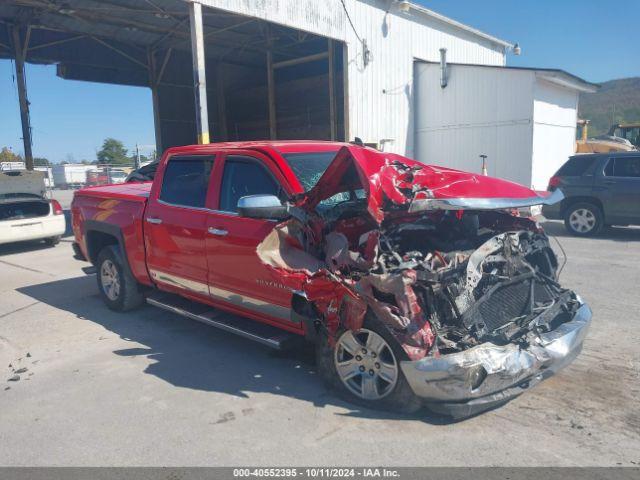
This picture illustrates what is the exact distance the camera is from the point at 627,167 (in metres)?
10.6

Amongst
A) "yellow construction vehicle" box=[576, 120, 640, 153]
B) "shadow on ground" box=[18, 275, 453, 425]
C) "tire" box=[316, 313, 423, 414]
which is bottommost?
"shadow on ground" box=[18, 275, 453, 425]

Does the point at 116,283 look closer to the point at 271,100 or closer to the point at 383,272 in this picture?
the point at 383,272

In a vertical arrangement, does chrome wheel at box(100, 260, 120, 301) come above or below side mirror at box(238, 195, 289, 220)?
below

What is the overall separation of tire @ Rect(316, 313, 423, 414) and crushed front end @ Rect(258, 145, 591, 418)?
0.08 meters

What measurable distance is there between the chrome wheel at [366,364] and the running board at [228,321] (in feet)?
2.04

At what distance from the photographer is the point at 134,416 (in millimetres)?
3896

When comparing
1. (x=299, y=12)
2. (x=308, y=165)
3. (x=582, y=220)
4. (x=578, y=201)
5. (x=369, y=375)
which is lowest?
(x=369, y=375)

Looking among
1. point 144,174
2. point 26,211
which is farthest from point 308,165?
point 144,174

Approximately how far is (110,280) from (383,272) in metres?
4.30

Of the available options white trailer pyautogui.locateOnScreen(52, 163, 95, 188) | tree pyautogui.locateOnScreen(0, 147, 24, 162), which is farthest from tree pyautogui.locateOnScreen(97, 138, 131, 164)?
white trailer pyautogui.locateOnScreen(52, 163, 95, 188)

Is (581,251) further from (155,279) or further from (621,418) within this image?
(155,279)

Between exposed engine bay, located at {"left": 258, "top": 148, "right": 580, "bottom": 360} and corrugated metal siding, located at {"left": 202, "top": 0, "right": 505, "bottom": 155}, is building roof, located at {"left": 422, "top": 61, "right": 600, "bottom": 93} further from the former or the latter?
exposed engine bay, located at {"left": 258, "top": 148, "right": 580, "bottom": 360}

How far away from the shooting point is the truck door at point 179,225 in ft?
16.7

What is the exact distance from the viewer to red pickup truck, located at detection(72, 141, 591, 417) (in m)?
3.45
